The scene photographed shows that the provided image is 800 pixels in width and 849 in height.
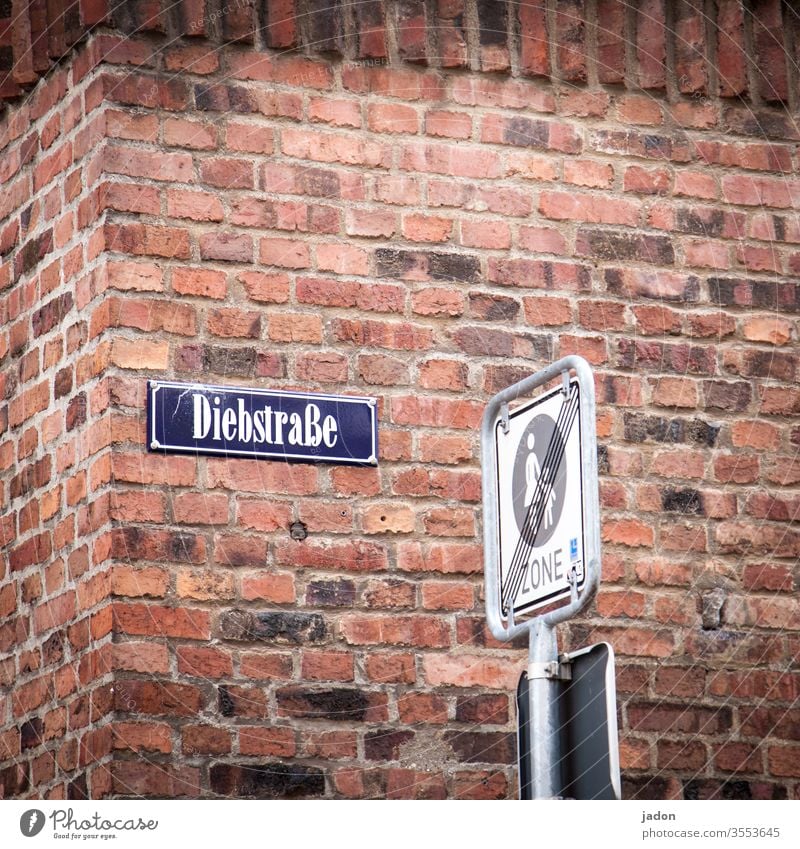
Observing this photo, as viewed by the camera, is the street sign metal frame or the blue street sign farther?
the blue street sign

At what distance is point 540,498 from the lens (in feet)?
11.7

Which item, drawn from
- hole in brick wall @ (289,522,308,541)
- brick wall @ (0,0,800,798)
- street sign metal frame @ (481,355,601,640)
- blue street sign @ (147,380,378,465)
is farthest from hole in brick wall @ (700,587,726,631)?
street sign metal frame @ (481,355,601,640)

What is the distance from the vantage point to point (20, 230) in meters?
4.99

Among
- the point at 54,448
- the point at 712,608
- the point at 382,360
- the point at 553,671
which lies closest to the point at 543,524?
the point at 553,671

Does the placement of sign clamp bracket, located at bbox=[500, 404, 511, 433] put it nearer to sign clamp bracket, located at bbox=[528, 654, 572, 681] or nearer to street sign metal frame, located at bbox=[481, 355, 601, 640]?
street sign metal frame, located at bbox=[481, 355, 601, 640]

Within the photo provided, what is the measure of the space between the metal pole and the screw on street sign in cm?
9

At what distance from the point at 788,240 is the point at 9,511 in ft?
7.28

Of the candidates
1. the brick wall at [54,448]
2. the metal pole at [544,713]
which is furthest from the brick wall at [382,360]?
the metal pole at [544,713]

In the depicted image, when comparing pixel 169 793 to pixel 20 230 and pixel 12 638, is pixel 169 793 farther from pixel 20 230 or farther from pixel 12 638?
pixel 20 230

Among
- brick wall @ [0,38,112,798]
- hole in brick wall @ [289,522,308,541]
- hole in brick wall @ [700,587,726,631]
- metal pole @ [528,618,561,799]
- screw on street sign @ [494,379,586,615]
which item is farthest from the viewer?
hole in brick wall @ [700,587,726,631]

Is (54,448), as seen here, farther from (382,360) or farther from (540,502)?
(540,502)

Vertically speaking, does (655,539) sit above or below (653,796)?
above

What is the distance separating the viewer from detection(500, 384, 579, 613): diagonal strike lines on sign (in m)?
3.51

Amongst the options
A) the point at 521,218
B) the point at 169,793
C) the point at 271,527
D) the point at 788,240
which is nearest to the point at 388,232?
the point at 521,218
